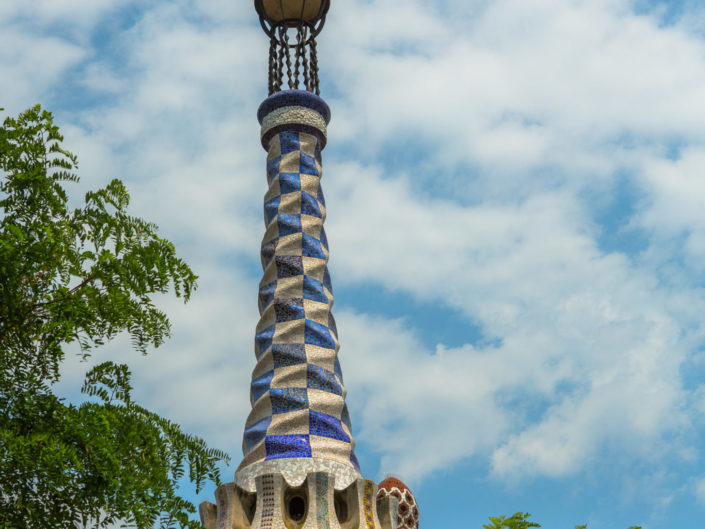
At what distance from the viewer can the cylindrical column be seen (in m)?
8.77

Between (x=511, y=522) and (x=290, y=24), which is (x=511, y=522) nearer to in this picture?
(x=511, y=522)

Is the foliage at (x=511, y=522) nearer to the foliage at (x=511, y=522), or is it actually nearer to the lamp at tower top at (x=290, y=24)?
the foliage at (x=511, y=522)

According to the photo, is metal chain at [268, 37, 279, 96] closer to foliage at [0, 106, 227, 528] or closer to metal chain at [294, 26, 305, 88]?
metal chain at [294, 26, 305, 88]

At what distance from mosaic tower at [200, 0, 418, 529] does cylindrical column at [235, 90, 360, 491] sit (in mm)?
11

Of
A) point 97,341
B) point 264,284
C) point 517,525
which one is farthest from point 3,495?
point 264,284

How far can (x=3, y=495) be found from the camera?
524 centimetres

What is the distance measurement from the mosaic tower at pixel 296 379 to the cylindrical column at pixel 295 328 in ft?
0.03

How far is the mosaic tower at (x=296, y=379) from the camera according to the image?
27.8ft

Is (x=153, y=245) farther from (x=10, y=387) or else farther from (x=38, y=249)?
(x=10, y=387)

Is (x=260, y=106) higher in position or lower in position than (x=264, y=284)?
higher

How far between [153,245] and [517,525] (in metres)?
2.85

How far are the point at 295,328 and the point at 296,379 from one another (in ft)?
1.76

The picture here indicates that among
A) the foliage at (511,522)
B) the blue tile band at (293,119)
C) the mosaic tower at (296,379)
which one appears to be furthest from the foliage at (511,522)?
the blue tile band at (293,119)

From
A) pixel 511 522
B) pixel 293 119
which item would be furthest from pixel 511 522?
pixel 293 119
